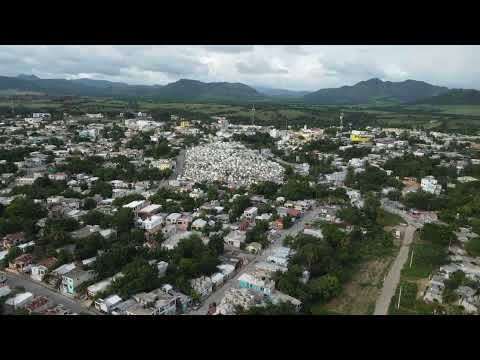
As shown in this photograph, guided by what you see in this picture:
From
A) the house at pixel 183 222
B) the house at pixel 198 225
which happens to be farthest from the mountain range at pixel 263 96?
the house at pixel 198 225

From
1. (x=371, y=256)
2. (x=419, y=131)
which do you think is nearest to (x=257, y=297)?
(x=371, y=256)

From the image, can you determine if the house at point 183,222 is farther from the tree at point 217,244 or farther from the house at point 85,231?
the house at point 85,231

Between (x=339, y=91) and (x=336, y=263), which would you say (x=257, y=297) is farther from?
(x=339, y=91)

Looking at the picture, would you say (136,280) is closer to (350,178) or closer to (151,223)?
(151,223)

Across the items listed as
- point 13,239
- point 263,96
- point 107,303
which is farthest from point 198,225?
point 263,96

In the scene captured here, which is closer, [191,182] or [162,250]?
[162,250]

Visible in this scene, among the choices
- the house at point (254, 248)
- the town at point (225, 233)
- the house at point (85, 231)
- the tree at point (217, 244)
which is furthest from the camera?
the house at point (85, 231)
